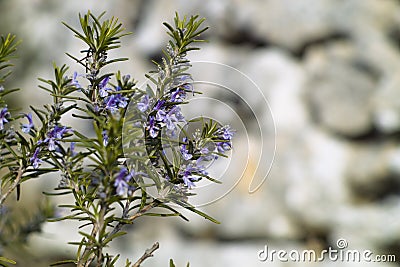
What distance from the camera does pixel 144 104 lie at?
2.10 ft

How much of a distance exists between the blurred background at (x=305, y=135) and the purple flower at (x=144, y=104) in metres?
1.66

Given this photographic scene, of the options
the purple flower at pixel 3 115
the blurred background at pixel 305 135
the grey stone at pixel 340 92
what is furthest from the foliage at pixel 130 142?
the grey stone at pixel 340 92

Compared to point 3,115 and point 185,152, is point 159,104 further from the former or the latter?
point 3,115

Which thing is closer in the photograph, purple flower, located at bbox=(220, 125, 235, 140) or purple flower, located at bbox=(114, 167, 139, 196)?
purple flower, located at bbox=(114, 167, 139, 196)

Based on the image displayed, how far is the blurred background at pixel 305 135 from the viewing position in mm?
2426

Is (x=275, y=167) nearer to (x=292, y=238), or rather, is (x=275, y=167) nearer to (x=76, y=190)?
(x=292, y=238)

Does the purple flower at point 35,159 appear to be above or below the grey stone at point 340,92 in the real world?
below

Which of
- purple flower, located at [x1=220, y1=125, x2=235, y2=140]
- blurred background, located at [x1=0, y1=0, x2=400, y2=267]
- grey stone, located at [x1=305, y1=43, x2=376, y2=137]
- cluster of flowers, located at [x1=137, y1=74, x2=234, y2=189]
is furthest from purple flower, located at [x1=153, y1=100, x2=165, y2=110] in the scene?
grey stone, located at [x1=305, y1=43, x2=376, y2=137]

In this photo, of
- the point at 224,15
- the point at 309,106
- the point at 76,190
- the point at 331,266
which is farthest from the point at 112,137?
the point at 224,15

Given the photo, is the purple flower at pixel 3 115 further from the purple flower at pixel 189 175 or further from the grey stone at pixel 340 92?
the grey stone at pixel 340 92

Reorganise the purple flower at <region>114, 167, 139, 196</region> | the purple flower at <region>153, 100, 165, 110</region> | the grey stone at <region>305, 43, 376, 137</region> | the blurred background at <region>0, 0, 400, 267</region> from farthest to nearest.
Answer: the grey stone at <region>305, 43, 376, 137</region> → the blurred background at <region>0, 0, 400, 267</region> → the purple flower at <region>153, 100, 165, 110</region> → the purple flower at <region>114, 167, 139, 196</region>

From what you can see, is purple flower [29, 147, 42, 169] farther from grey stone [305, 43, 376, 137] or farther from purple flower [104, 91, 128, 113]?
grey stone [305, 43, 376, 137]

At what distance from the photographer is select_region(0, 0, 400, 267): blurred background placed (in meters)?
2.43

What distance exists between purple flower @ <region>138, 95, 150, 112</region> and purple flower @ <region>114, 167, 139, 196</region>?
0.09 m
